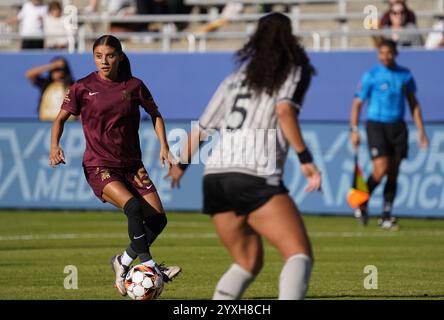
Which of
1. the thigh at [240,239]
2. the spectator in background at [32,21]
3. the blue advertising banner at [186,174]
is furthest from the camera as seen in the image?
the spectator in background at [32,21]

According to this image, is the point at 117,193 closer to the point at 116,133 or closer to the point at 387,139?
the point at 116,133

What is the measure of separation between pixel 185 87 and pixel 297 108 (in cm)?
1627

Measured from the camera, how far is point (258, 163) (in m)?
8.96

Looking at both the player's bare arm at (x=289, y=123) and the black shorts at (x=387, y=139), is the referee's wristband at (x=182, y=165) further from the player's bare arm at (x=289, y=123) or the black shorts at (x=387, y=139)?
the black shorts at (x=387, y=139)

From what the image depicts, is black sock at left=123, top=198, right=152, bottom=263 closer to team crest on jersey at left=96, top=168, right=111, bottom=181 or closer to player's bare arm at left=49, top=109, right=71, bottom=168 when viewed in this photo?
team crest on jersey at left=96, top=168, right=111, bottom=181

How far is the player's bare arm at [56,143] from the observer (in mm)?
11883

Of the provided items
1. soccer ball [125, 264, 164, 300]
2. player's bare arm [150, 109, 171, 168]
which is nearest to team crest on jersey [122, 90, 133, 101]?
player's bare arm [150, 109, 171, 168]

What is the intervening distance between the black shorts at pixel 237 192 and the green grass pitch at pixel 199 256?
318cm

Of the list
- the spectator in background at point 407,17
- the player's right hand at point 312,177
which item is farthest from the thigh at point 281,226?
the spectator in background at point 407,17

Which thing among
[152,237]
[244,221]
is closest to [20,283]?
[152,237]

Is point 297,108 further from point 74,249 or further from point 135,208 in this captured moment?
point 74,249

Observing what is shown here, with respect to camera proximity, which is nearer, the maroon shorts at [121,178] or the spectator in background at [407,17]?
the maroon shorts at [121,178]

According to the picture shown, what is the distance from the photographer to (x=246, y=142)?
902cm
